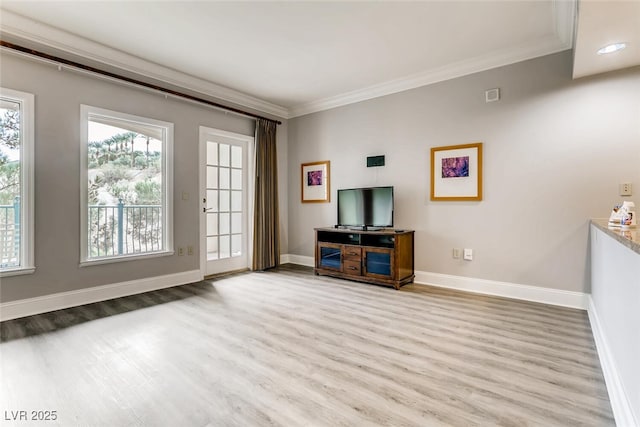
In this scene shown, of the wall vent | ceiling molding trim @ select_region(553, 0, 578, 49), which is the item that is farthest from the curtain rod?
ceiling molding trim @ select_region(553, 0, 578, 49)

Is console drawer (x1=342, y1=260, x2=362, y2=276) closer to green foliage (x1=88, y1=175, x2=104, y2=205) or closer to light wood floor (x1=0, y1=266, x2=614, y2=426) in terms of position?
light wood floor (x1=0, y1=266, x2=614, y2=426)

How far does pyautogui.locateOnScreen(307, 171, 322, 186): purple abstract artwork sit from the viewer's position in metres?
5.11

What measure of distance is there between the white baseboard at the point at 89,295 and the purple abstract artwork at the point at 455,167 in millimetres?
3504

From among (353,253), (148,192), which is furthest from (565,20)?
(148,192)

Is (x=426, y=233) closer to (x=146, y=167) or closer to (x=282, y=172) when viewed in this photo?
(x=282, y=172)

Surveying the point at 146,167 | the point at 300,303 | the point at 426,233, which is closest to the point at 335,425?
the point at 300,303

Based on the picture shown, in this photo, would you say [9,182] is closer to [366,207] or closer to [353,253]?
[353,253]

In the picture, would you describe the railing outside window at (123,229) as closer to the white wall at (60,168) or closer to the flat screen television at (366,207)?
the white wall at (60,168)

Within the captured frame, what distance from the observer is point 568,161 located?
3102 millimetres

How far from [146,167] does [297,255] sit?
271 centimetres

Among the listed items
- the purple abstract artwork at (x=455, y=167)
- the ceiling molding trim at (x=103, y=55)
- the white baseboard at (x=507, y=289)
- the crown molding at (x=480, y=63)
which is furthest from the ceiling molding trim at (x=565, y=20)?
the ceiling molding trim at (x=103, y=55)

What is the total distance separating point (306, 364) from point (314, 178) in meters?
3.53

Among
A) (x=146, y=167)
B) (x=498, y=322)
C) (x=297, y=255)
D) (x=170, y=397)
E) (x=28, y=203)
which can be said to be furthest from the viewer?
(x=297, y=255)

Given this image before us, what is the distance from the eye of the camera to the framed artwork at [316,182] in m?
5.02
